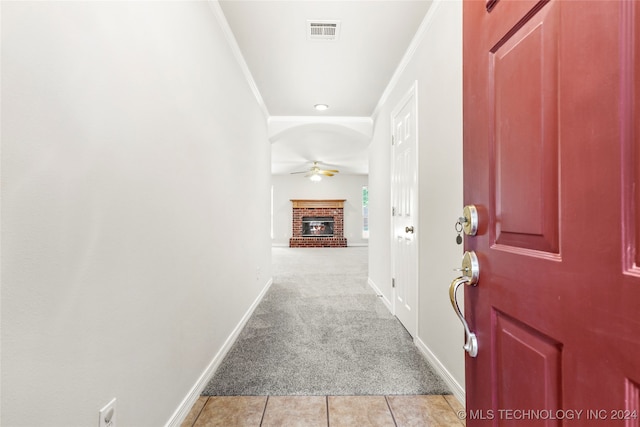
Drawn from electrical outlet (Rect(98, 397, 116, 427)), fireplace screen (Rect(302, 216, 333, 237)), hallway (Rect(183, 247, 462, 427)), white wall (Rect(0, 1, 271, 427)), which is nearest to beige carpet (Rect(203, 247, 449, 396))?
hallway (Rect(183, 247, 462, 427))

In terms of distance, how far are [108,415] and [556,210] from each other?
1.37 m

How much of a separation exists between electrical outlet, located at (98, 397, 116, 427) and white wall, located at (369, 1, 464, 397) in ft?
5.16

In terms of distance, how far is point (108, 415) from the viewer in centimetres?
94

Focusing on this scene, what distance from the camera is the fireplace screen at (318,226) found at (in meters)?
10.1

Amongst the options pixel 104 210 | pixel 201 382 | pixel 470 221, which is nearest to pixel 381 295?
pixel 201 382

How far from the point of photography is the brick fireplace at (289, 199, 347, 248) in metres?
9.98

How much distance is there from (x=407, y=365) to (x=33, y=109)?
223cm

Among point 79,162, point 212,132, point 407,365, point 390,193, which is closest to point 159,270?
point 79,162

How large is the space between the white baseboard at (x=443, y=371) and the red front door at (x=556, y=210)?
0.97 metres

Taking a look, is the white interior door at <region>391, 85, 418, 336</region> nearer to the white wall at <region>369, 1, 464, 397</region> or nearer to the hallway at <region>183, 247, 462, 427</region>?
the white wall at <region>369, 1, 464, 397</region>

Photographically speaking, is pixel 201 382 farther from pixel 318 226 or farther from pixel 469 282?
pixel 318 226

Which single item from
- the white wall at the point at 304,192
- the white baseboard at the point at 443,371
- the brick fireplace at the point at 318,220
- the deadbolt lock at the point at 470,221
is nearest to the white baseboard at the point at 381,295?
the white baseboard at the point at 443,371

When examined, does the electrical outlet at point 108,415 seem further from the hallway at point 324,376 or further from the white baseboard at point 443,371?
the white baseboard at point 443,371

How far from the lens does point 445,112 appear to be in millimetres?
1787
